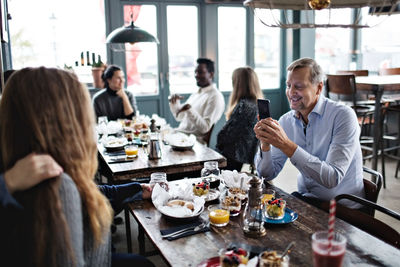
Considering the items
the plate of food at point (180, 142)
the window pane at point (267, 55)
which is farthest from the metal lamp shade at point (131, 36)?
the window pane at point (267, 55)

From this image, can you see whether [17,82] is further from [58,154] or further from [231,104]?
[231,104]

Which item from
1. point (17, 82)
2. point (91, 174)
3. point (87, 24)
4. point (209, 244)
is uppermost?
point (87, 24)

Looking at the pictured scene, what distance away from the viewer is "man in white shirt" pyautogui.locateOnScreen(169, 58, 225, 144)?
12.9ft

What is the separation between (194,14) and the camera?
245 inches

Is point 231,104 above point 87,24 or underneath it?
underneath

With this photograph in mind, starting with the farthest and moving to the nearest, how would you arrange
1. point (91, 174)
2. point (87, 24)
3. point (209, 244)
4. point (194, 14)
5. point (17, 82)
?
1. point (194, 14)
2. point (87, 24)
3. point (209, 244)
4. point (91, 174)
5. point (17, 82)

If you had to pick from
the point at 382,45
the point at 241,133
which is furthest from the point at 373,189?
the point at 382,45

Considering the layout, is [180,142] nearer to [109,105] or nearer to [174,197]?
[174,197]

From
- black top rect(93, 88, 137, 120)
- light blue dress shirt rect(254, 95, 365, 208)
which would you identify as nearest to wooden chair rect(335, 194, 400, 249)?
light blue dress shirt rect(254, 95, 365, 208)

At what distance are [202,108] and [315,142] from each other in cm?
200

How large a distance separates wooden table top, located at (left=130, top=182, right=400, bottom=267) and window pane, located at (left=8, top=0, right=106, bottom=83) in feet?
14.7

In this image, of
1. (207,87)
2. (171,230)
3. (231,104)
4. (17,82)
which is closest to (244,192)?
(171,230)

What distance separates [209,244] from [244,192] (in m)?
0.51

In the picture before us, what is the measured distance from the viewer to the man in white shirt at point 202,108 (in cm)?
393
